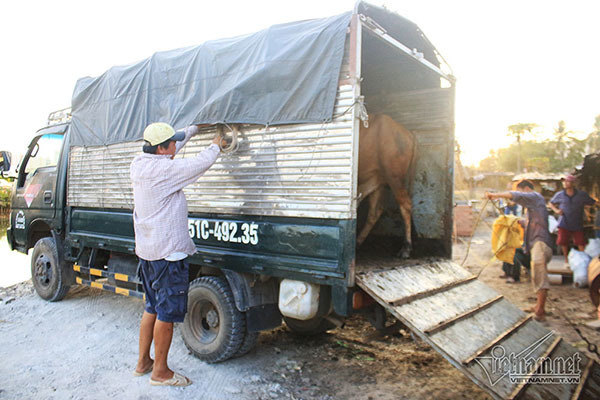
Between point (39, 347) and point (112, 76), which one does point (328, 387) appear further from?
point (112, 76)

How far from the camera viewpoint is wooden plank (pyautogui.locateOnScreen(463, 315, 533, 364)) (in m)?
2.96

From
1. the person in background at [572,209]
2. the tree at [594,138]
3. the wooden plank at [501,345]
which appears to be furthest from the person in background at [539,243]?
the tree at [594,138]

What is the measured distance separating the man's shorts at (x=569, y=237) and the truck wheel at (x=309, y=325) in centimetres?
587

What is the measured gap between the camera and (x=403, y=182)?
4930 mm

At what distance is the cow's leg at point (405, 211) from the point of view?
475 cm

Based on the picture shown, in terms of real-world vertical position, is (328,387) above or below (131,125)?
below

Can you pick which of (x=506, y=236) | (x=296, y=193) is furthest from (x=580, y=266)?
(x=296, y=193)

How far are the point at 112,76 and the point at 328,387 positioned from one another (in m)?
4.24

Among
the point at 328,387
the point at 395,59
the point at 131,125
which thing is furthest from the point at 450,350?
the point at 131,125

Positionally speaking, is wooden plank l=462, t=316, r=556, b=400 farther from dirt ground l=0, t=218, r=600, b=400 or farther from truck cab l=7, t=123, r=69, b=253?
truck cab l=7, t=123, r=69, b=253

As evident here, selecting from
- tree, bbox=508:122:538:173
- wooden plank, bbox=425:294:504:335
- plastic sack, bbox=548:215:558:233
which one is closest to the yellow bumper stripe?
wooden plank, bbox=425:294:504:335

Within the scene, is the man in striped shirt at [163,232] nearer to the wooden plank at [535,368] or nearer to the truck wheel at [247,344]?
the truck wheel at [247,344]

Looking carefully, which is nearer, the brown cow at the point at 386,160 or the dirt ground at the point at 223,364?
the dirt ground at the point at 223,364

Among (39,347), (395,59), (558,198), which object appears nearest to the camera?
(39,347)
